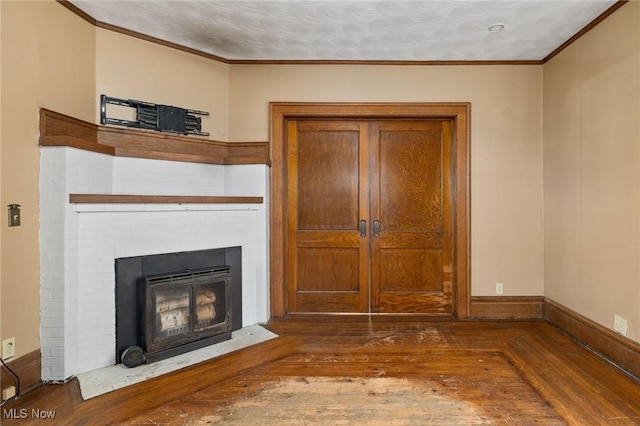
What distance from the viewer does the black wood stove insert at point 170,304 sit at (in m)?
2.43

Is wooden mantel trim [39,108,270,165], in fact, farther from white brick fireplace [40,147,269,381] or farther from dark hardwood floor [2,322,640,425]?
dark hardwood floor [2,322,640,425]

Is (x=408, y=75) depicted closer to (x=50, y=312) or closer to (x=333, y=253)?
(x=333, y=253)

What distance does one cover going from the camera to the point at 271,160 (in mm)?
3338

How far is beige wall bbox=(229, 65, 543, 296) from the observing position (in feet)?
10.9

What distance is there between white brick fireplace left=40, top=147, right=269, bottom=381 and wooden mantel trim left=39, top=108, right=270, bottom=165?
0.19 feet

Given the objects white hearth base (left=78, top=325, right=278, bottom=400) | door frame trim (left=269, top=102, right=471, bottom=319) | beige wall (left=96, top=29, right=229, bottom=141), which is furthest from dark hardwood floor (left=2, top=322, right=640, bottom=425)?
beige wall (left=96, top=29, right=229, bottom=141)

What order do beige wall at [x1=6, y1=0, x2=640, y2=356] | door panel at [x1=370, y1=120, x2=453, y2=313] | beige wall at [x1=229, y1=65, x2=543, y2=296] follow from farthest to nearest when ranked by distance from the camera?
door panel at [x1=370, y1=120, x2=453, y2=313], beige wall at [x1=229, y1=65, x2=543, y2=296], beige wall at [x1=6, y1=0, x2=640, y2=356]

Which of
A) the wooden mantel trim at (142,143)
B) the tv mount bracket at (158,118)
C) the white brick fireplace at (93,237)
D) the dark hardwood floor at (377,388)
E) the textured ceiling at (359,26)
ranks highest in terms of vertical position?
the textured ceiling at (359,26)

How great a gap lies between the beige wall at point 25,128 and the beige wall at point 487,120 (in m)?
1.50

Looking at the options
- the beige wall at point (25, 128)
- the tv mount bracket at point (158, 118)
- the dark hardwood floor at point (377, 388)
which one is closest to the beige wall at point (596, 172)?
the dark hardwood floor at point (377, 388)

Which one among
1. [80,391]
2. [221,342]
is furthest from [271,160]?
[80,391]

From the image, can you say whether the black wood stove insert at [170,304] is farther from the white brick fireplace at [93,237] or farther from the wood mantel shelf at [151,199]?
the wood mantel shelf at [151,199]

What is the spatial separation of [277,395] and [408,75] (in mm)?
2980

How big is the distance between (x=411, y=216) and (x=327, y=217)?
0.86 meters
